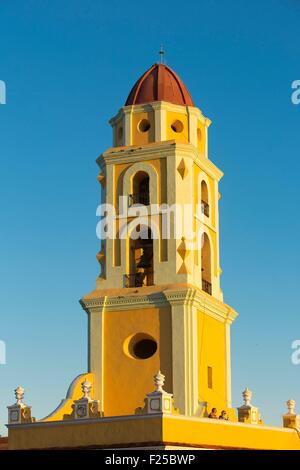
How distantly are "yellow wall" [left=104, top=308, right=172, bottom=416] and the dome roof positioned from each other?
23.7 feet

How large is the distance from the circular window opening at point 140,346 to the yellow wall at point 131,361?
0.48ft

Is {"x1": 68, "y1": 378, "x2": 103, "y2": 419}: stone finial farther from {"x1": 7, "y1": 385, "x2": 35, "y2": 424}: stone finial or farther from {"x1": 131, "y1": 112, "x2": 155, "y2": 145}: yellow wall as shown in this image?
{"x1": 131, "y1": 112, "x2": 155, "y2": 145}: yellow wall

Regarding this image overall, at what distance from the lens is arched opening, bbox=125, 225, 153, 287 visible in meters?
39.9

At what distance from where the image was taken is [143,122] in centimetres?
4138

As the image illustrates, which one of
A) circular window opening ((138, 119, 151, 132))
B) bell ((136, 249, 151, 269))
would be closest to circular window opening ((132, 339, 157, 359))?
bell ((136, 249, 151, 269))

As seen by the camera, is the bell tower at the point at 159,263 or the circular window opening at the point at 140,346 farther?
the circular window opening at the point at 140,346

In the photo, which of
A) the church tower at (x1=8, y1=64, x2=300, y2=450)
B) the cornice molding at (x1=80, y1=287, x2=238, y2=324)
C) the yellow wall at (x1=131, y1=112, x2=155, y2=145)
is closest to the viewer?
the church tower at (x1=8, y1=64, x2=300, y2=450)

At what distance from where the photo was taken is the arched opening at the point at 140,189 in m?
40.7

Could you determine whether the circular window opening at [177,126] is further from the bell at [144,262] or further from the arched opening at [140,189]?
the bell at [144,262]

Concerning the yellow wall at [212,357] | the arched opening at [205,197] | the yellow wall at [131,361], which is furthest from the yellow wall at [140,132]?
the yellow wall at [212,357]

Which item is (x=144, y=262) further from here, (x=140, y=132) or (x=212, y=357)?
(x=140, y=132)

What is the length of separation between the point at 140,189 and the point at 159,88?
339cm
